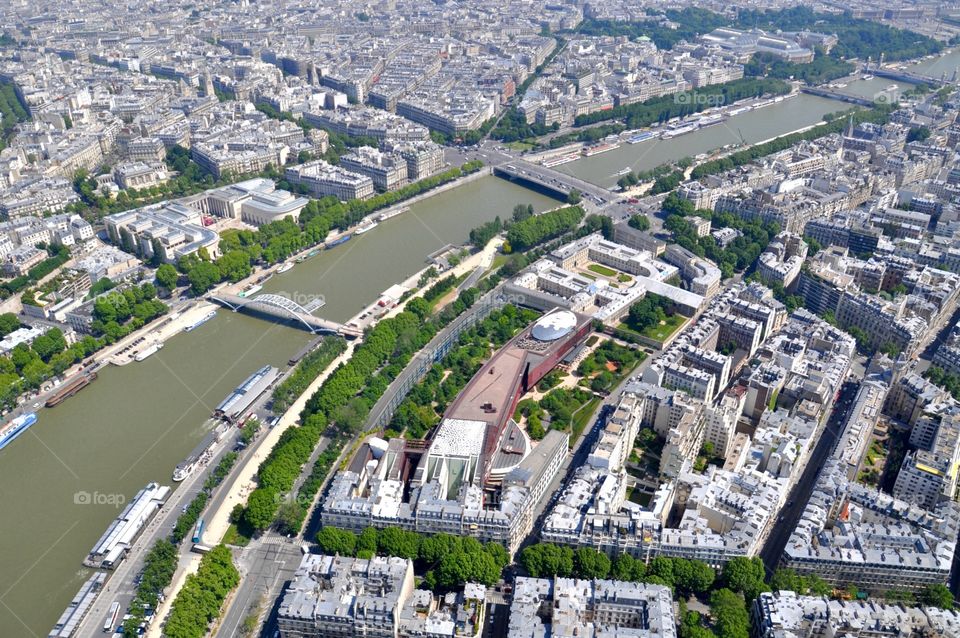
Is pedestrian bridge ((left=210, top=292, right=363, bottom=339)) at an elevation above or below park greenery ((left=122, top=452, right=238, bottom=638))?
below

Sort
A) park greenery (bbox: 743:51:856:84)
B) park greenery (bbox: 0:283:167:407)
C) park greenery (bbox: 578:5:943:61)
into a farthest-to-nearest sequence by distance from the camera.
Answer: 1. park greenery (bbox: 578:5:943:61)
2. park greenery (bbox: 743:51:856:84)
3. park greenery (bbox: 0:283:167:407)

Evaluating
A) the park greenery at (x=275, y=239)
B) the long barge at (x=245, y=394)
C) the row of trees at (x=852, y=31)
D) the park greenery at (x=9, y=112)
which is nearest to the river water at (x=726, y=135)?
the row of trees at (x=852, y=31)

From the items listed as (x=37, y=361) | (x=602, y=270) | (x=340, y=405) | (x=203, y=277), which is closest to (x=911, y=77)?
(x=602, y=270)

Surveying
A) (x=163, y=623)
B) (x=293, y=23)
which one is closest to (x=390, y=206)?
(x=163, y=623)

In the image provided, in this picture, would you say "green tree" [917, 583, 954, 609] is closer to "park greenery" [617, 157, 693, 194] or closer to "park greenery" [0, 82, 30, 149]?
"park greenery" [617, 157, 693, 194]

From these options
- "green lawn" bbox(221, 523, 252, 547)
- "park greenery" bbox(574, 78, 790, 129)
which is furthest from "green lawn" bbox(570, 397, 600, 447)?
"park greenery" bbox(574, 78, 790, 129)

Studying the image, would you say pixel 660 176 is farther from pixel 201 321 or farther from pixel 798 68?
pixel 798 68
